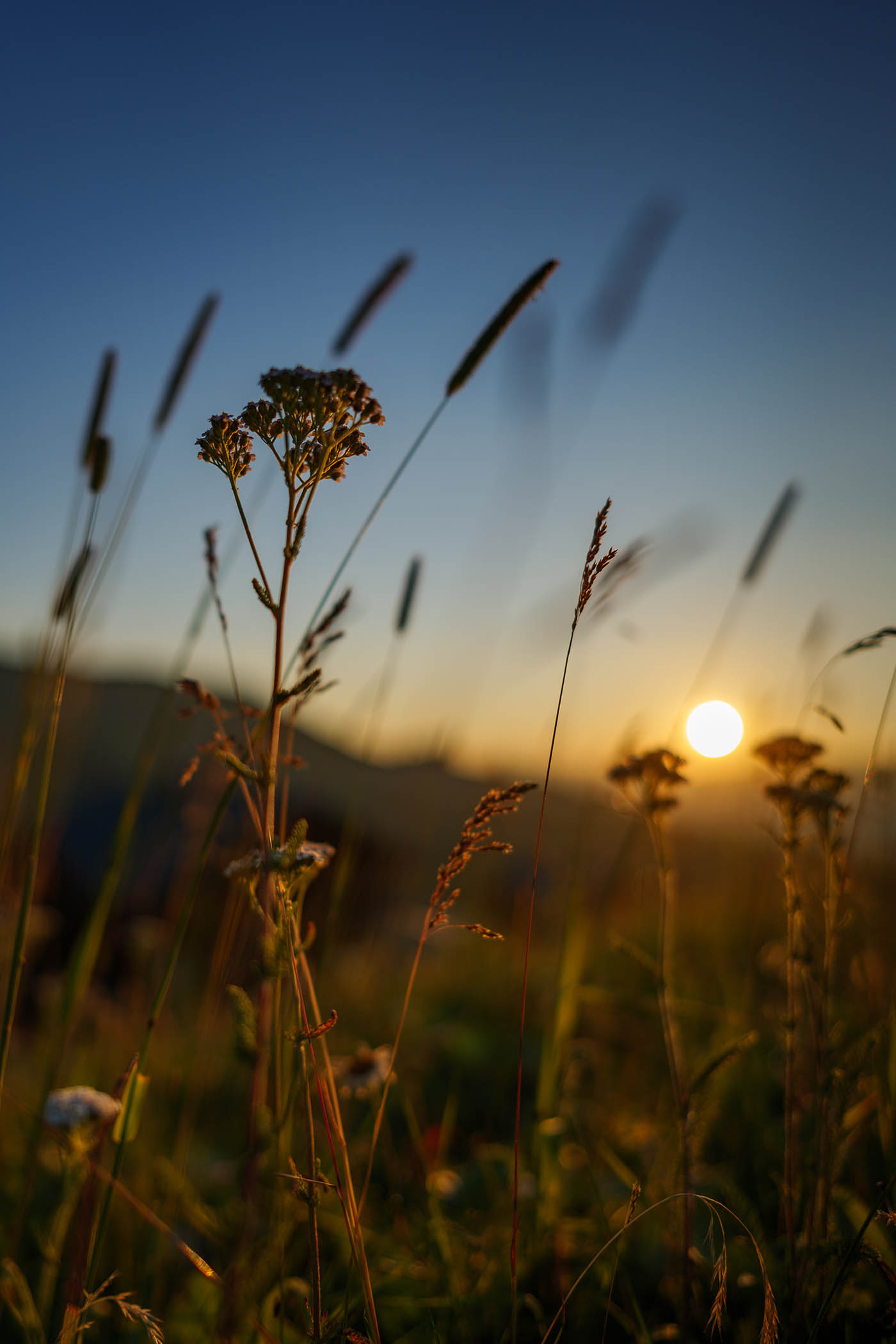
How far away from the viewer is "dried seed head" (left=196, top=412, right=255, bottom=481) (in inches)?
41.8

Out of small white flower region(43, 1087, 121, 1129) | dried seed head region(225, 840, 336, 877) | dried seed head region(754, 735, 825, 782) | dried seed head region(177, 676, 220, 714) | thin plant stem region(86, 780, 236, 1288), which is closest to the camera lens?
dried seed head region(225, 840, 336, 877)

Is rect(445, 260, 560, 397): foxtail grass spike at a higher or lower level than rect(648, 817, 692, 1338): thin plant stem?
higher

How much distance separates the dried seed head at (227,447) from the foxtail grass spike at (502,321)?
45 centimetres

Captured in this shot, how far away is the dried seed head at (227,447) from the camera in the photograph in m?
1.06

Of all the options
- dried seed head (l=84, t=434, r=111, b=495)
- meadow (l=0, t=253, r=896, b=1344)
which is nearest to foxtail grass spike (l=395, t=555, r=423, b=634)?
meadow (l=0, t=253, r=896, b=1344)

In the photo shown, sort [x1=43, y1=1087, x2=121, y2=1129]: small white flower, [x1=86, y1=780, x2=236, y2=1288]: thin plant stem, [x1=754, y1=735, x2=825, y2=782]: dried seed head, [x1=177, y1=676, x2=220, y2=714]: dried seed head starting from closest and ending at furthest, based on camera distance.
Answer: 1. [x1=177, y1=676, x2=220, y2=714]: dried seed head
2. [x1=86, y1=780, x2=236, y2=1288]: thin plant stem
3. [x1=43, y1=1087, x2=121, y2=1129]: small white flower
4. [x1=754, y1=735, x2=825, y2=782]: dried seed head

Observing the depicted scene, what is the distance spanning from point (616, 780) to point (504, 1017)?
2635 mm

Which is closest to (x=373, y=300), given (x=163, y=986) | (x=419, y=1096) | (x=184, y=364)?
(x=184, y=364)

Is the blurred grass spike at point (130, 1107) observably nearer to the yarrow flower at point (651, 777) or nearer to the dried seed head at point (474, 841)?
the dried seed head at point (474, 841)

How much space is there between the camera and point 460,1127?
9.51ft

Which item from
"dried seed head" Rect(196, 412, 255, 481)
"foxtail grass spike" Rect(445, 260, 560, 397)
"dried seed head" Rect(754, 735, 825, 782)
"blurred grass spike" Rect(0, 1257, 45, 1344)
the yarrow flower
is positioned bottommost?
"blurred grass spike" Rect(0, 1257, 45, 1344)

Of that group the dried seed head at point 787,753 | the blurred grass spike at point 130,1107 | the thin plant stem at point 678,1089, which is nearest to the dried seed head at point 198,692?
the blurred grass spike at point 130,1107

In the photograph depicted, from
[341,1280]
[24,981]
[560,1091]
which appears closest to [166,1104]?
[341,1280]

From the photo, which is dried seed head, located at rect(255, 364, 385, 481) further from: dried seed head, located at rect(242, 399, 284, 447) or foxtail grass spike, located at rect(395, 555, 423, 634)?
foxtail grass spike, located at rect(395, 555, 423, 634)
